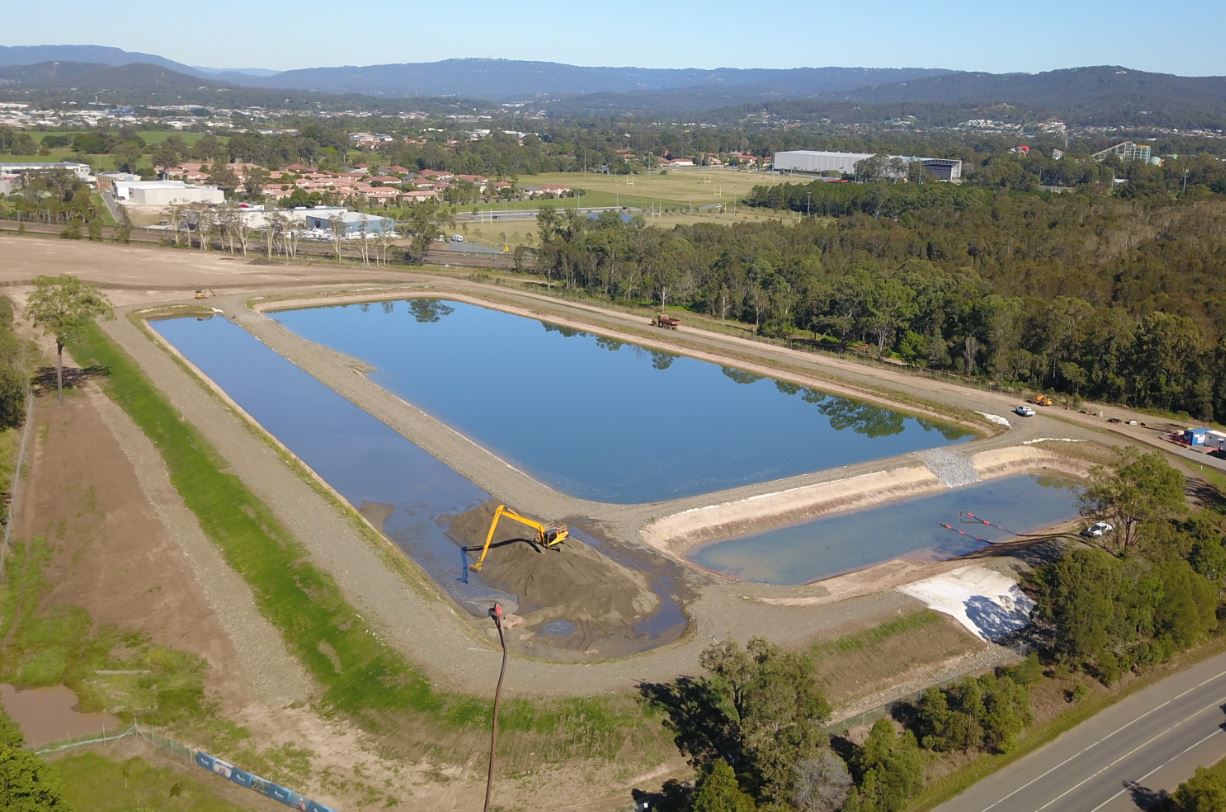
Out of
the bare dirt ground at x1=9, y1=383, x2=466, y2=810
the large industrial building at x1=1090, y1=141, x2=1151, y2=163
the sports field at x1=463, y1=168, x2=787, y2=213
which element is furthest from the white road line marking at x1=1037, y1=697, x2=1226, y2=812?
the large industrial building at x1=1090, y1=141, x2=1151, y2=163

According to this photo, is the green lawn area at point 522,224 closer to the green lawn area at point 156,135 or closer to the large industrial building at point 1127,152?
the green lawn area at point 156,135

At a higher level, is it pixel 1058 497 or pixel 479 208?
pixel 479 208

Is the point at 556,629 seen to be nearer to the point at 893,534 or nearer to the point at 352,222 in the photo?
the point at 893,534

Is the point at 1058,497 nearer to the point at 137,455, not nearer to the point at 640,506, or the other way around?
the point at 640,506

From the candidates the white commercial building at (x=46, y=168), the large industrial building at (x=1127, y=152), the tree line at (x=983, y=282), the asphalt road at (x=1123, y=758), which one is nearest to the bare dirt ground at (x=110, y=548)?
the asphalt road at (x=1123, y=758)

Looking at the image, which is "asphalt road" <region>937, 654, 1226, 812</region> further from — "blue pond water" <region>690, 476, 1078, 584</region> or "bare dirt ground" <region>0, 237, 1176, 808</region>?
"blue pond water" <region>690, 476, 1078, 584</region>

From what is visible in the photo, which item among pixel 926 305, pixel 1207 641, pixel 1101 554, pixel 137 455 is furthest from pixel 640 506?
pixel 926 305
